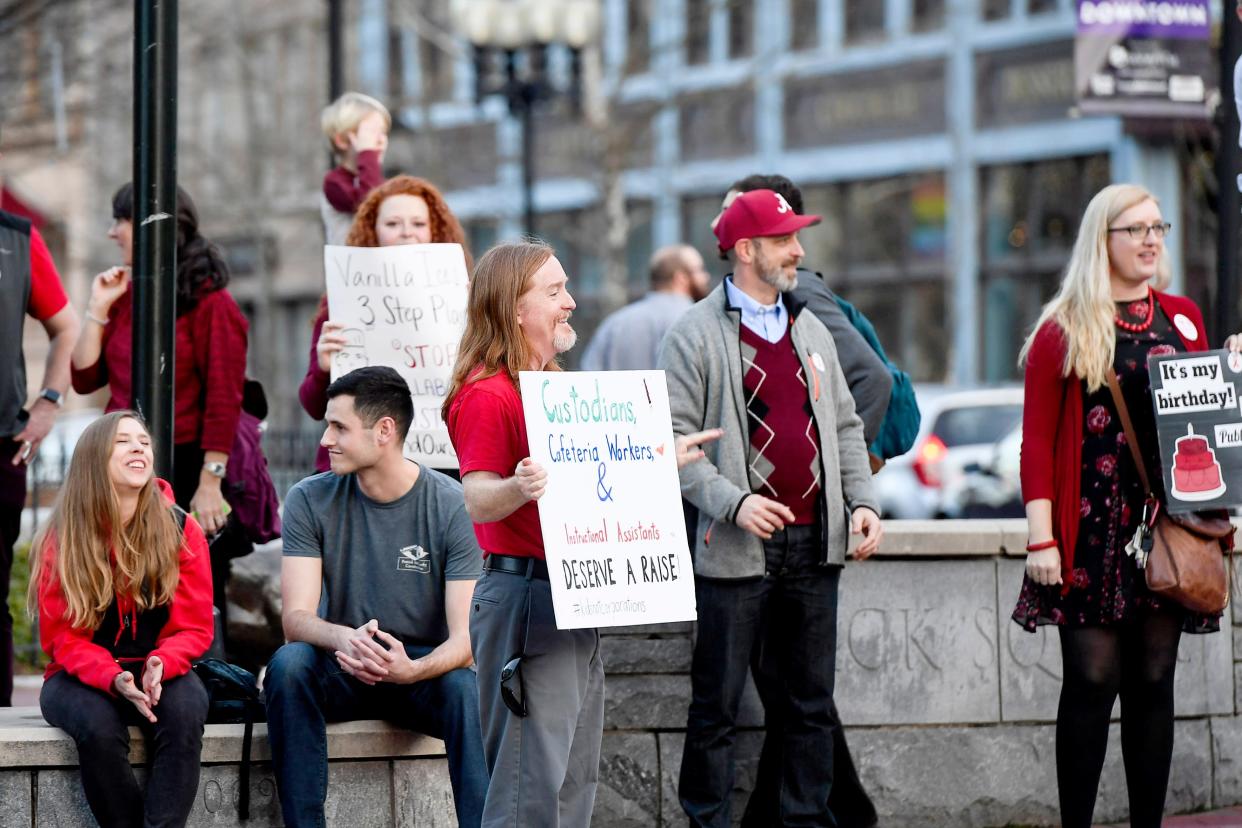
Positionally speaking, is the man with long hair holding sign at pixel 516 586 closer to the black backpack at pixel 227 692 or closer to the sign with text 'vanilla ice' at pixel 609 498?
the sign with text 'vanilla ice' at pixel 609 498

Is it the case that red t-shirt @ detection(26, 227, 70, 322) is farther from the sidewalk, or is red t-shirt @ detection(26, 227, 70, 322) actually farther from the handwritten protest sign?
the sidewalk

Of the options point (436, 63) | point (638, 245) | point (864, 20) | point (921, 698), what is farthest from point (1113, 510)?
point (436, 63)

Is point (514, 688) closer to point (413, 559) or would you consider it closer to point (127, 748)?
point (413, 559)

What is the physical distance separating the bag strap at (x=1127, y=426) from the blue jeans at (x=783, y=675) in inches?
38.3

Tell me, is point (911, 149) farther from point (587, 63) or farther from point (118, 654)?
point (118, 654)

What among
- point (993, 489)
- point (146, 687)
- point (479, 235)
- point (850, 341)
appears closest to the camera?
point (146, 687)

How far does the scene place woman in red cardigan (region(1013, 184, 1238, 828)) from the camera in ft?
20.4

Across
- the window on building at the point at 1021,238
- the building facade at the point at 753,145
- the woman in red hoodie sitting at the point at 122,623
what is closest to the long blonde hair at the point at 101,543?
the woman in red hoodie sitting at the point at 122,623

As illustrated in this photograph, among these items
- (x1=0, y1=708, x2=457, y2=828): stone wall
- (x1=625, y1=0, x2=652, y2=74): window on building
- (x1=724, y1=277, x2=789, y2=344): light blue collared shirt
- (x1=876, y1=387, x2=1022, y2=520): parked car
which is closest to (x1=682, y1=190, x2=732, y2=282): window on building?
(x1=625, y1=0, x2=652, y2=74): window on building

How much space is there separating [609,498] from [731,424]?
1222 millimetres

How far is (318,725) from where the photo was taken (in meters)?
6.03

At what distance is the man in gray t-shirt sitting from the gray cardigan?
752mm

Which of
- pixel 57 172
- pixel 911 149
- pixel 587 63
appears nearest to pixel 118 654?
pixel 587 63

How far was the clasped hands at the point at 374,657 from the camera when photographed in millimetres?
5922
